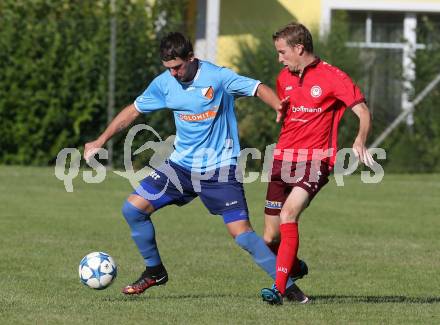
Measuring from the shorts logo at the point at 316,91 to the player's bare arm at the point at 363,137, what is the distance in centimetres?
33

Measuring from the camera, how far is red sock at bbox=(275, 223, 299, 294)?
27.4 feet

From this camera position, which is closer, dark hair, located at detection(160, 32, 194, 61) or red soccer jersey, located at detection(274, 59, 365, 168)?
dark hair, located at detection(160, 32, 194, 61)

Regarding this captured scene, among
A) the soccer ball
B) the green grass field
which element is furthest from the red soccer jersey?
the soccer ball

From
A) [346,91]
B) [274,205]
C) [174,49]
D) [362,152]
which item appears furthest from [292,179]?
[174,49]

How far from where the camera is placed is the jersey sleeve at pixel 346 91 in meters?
8.58

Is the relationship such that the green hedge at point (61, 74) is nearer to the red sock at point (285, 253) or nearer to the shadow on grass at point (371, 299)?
the shadow on grass at point (371, 299)

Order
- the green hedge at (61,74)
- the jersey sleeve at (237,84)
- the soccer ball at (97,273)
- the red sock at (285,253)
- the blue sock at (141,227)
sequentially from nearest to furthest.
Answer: the red sock at (285,253) → the jersey sleeve at (237,84) → the soccer ball at (97,273) → the blue sock at (141,227) → the green hedge at (61,74)

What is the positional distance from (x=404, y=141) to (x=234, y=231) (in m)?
12.6

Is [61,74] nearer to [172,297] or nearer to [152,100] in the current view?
[152,100]

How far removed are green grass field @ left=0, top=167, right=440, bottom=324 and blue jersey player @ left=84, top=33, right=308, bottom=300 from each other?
0.59 m

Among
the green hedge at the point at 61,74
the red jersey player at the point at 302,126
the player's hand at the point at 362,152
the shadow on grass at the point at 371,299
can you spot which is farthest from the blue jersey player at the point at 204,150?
the green hedge at the point at 61,74

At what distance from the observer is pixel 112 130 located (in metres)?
8.87

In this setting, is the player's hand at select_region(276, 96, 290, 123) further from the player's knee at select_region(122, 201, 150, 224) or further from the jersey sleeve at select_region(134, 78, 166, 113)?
the player's knee at select_region(122, 201, 150, 224)

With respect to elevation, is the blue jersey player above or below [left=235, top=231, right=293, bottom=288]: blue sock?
above
